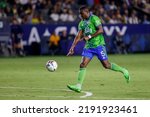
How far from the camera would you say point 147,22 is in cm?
4066

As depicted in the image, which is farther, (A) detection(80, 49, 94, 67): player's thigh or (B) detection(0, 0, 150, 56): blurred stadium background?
(B) detection(0, 0, 150, 56): blurred stadium background

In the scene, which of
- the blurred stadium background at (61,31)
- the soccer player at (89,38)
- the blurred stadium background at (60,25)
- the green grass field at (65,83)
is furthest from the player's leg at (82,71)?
the blurred stadium background at (60,25)

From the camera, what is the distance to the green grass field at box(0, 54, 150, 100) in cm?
1753

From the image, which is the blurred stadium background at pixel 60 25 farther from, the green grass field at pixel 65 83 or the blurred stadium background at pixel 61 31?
the green grass field at pixel 65 83

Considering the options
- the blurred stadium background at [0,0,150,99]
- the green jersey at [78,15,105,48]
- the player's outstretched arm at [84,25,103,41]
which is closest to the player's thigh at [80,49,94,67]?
the green jersey at [78,15,105,48]

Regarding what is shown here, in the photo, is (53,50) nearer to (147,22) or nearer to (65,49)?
(65,49)

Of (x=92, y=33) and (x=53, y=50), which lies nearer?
(x=92, y=33)

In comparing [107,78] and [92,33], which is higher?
[92,33]

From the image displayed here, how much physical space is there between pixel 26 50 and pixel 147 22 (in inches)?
327

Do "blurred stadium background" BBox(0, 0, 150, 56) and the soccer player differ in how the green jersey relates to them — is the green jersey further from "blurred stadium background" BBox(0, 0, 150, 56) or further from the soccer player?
"blurred stadium background" BBox(0, 0, 150, 56)

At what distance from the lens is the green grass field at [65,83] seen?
17531 mm

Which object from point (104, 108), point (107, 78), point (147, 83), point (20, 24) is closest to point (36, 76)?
point (107, 78)

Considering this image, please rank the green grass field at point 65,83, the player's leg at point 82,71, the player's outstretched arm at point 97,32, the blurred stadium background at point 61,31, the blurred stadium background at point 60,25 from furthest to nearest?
the blurred stadium background at point 60,25 → the blurred stadium background at point 61,31 → the player's outstretched arm at point 97,32 → the player's leg at point 82,71 → the green grass field at point 65,83

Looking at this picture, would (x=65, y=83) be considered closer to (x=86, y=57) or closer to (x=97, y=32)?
(x=86, y=57)
